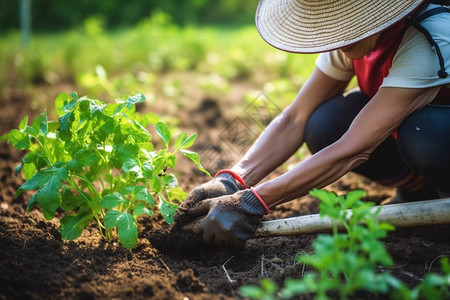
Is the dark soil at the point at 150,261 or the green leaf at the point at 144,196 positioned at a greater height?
the green leaf at the point at 144,196

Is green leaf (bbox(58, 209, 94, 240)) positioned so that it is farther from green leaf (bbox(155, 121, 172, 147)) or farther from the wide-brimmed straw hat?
the wide-brimmed straw hat

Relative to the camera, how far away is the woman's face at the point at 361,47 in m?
1.92

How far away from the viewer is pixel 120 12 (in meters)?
8.96

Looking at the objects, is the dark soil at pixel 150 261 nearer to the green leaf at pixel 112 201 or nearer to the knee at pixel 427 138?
the green leaf at pixel 112 201

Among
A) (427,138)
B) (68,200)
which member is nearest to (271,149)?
(427,138)

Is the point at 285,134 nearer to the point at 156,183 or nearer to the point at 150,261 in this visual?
the point at 156,183

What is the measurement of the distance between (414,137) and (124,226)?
46.9 inches

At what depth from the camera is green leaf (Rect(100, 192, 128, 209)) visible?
6.08ft

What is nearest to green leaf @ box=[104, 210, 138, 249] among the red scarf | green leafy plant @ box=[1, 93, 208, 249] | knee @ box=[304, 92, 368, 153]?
green leafy plant @ box=[1, 93, 208, 249]

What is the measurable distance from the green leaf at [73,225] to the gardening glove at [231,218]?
460 millimetres

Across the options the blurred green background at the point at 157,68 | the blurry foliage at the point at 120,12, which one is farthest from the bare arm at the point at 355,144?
the blurry foliage at the point at 120,12

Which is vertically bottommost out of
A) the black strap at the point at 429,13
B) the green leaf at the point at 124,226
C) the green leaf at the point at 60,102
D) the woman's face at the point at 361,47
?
the green leaf at the point at 124,226

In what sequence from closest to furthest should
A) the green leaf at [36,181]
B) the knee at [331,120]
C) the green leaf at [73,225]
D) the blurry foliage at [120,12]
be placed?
the green leaf at [36,181] < the green leaf at [73,225] < the knee at [331,120] < the blurry foliage at [120,12]

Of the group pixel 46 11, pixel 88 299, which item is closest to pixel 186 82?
pixel 88 299
